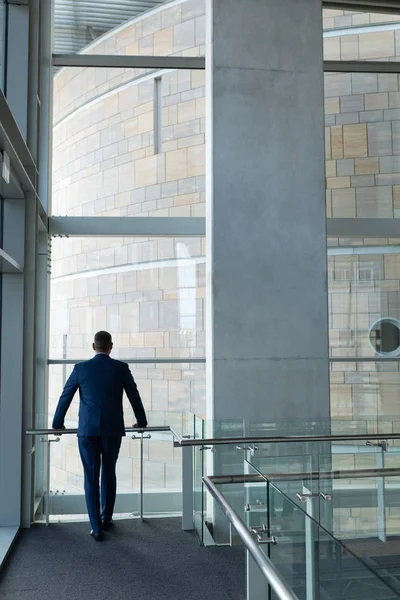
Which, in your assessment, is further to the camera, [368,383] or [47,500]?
[368,383]

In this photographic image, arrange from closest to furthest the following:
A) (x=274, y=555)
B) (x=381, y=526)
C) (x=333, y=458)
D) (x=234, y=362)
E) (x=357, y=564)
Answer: (x=357, y=564) → (x=274, y=555) → (x=381, y=526) → (x=333, y=458) → (x=234, y=362)

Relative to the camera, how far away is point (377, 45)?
27.0ft

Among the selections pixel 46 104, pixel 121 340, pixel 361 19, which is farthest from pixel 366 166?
pixel 46 104

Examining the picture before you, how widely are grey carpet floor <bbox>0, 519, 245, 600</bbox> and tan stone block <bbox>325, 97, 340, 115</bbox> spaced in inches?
199

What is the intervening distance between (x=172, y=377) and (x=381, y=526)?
4.76 metres

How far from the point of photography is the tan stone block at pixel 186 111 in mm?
8164

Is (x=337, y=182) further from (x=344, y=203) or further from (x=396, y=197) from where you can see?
(x=396, y=197)

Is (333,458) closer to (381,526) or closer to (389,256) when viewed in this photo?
(381,526)

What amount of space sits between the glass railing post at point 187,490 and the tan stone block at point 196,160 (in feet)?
11.0

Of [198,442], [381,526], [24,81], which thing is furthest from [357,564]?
[24,81]

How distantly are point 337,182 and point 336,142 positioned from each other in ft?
1.59

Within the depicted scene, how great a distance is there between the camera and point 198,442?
18.7 feet

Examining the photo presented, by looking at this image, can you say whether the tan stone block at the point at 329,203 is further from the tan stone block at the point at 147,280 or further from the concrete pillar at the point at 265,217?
the tan stone block at the point at 147,280

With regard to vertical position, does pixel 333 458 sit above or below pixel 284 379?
below
